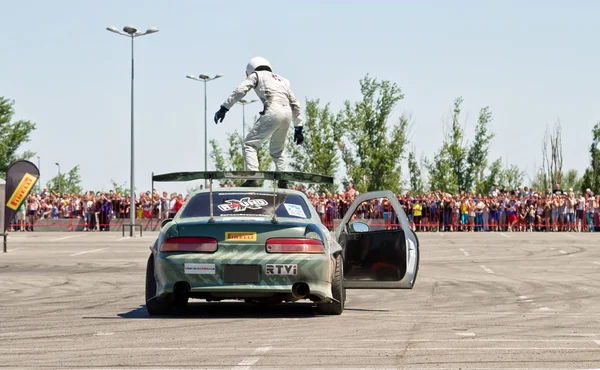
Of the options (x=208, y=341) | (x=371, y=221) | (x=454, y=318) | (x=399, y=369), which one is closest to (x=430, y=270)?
(x=454, y=318)

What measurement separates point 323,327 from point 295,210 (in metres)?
1.67

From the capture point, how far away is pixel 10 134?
105 m

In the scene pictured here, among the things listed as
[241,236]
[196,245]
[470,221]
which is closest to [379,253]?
[241,236]

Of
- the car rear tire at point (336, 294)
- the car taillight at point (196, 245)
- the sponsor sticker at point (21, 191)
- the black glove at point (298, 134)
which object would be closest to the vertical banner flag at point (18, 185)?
the sponsor sticker at point (21, 191)

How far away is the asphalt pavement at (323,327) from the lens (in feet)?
27.1

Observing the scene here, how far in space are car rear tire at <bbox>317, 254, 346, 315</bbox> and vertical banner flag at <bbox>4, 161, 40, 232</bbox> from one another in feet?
69.2

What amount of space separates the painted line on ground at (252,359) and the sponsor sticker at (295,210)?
3028mm

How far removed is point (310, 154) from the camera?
→ 71375 millimetres

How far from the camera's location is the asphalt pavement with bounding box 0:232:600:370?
8258 millimetres

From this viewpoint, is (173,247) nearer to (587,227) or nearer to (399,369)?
(399,369)

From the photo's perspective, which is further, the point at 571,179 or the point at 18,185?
the point at 571,179

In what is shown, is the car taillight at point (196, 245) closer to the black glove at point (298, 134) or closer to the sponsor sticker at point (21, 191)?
the black glove at point (298, 134)

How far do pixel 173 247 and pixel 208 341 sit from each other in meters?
1.90

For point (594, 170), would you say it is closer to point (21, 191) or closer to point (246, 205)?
point (21, 191)
